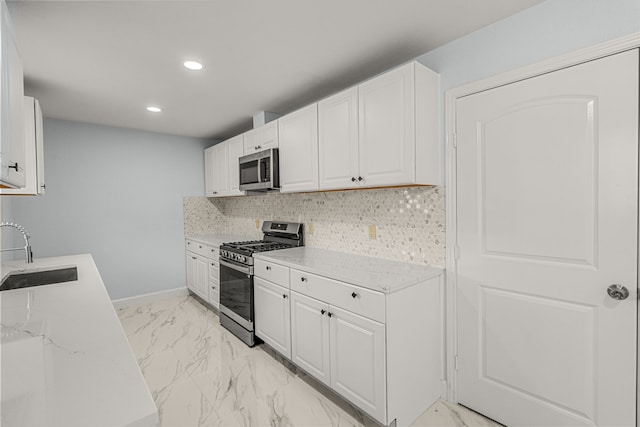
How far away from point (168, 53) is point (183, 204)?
284cm

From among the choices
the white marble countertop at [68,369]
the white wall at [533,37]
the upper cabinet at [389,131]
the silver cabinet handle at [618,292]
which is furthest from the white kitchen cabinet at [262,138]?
the silver cabinet handle at [618,292]

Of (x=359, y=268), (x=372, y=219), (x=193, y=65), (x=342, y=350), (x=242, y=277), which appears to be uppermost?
(x=193, y=65)

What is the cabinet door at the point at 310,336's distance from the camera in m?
2.09

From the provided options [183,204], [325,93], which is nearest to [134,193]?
[183,204]

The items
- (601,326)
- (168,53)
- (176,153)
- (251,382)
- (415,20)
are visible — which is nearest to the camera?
(601,326)

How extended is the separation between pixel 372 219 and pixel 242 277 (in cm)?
134

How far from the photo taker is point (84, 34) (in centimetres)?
184

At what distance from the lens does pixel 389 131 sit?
202 centimetres

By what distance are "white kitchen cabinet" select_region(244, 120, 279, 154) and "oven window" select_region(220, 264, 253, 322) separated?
4.23 ft

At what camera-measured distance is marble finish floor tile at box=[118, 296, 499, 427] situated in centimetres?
193

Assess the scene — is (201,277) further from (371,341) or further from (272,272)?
(371,341)

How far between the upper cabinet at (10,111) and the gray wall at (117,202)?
2.37 metres

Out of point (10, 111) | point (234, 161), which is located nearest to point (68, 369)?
point (10, 111)

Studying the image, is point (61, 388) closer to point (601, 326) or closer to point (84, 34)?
point (84, 34)
